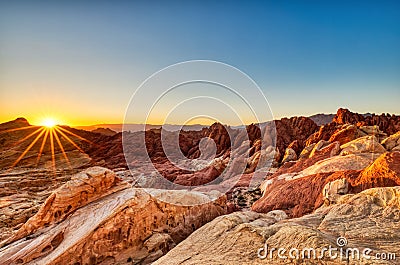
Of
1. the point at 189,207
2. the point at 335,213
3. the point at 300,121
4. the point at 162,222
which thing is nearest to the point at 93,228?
the point at 162,222

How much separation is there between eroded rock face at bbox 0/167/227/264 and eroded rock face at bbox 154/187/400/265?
1.96 meters

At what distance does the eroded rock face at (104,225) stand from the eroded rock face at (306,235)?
1.96m

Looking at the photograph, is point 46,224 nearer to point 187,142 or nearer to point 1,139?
point 187,142

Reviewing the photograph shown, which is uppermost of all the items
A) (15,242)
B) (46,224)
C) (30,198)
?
(46,224)

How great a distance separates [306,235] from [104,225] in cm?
531

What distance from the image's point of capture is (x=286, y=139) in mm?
56625

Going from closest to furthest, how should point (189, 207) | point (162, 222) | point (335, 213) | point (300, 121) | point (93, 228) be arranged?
point (335, 213)
point (93, 228)
point (162, 222)
point (189, 207)
point (300, 121)

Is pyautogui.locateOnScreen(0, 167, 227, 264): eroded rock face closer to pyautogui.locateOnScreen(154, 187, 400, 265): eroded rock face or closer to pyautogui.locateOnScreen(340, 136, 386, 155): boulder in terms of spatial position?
pyautogui.locateOnScreen(154, 187, 400, 265): eroded rock face

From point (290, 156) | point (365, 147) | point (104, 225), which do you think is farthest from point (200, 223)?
point (290, 156)

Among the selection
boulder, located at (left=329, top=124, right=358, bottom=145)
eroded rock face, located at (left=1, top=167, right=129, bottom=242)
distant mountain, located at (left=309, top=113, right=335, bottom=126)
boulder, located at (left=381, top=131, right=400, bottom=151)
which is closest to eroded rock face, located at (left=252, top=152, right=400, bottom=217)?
boulder, located at (left=381, top=131, right=400, bottom=151)

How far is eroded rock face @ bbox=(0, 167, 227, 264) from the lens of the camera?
740 cm

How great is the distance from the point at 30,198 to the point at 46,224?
18.5m

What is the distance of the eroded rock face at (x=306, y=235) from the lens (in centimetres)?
480

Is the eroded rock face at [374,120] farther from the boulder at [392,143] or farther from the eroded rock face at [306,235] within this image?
the eroded rock face at [306,235]
